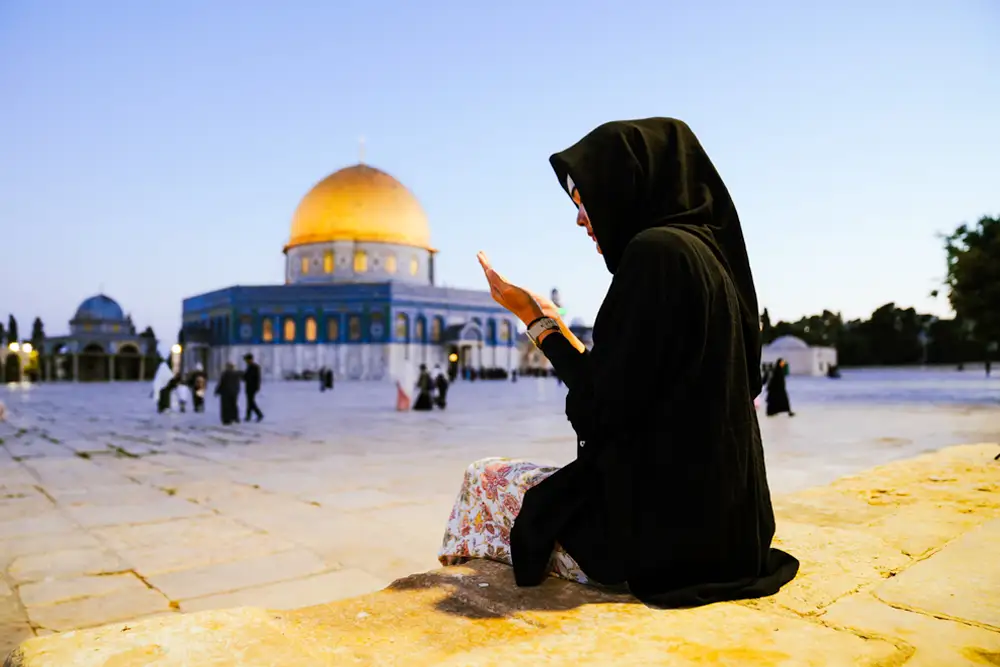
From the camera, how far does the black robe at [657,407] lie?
160 centimetres

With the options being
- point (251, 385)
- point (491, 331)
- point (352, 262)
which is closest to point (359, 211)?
point (352, 262)

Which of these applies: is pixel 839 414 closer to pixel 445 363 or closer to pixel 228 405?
pixel 228 405

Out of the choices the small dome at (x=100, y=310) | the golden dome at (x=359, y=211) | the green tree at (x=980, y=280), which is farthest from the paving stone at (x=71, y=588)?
the small dome at (x=100, y=310)

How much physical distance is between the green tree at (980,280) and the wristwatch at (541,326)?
15.5m

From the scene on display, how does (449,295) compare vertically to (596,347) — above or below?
above

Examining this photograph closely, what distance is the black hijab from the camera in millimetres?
1738

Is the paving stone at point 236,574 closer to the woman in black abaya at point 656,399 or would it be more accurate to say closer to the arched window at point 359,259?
the woman in black abaya at point 656,399

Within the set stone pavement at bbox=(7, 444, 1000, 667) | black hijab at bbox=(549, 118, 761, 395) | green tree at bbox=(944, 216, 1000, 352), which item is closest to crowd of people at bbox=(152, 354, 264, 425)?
stone pavement at bbox=(7, 444, 1000, 667)

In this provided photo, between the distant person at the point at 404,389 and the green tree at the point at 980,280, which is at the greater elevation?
the green tree at the point at 980,280

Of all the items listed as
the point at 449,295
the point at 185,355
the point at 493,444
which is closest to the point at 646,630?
the point at 493,444

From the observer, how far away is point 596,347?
1643mm

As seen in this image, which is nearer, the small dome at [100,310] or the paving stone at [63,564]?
the paving stone at [63,564]

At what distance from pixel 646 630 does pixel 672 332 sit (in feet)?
2.03

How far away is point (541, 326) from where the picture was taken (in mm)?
1880
